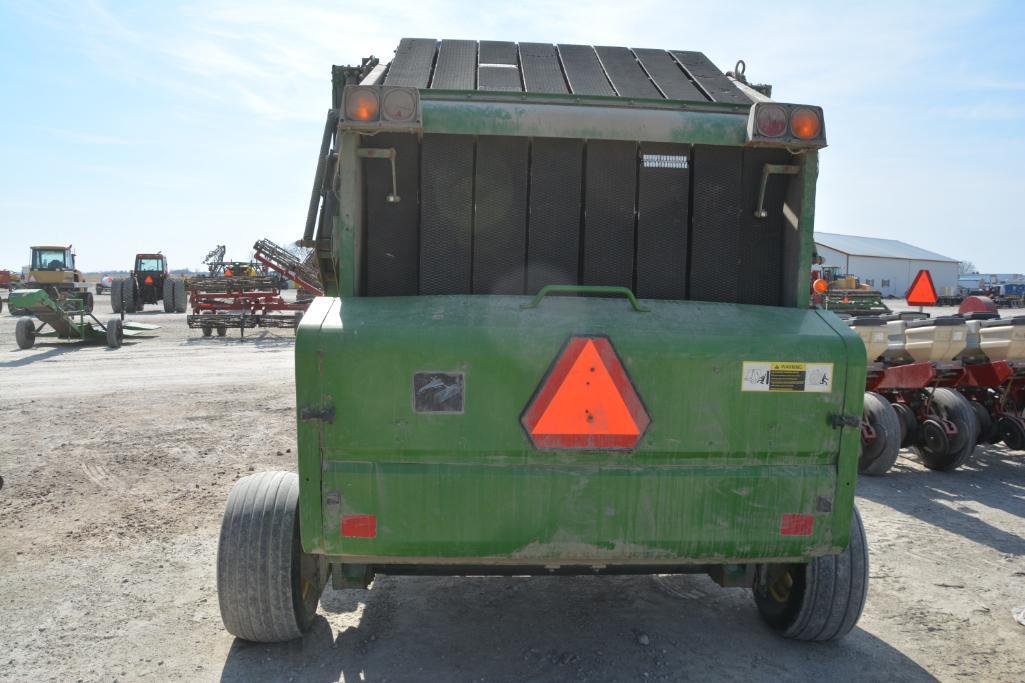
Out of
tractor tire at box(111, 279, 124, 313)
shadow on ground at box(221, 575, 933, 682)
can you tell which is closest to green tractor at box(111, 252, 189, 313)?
tractor tire at box(111, 279, 124, 313)

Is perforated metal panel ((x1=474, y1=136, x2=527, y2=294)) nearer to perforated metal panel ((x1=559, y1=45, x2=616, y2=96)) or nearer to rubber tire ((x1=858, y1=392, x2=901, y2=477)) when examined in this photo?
perforated metal panel ((x1=559, y1=45, x2=616, y2=96))

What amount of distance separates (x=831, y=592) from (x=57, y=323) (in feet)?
60.5

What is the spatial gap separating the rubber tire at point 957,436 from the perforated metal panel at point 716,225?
543 cm

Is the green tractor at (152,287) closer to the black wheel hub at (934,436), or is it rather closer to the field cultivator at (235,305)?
the field cultivator at (235,305)

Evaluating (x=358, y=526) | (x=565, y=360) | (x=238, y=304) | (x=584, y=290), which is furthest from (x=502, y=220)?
(x=238, y=304)

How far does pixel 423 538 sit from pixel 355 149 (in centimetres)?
Result: 166

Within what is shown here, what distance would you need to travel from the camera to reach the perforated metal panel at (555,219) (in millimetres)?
3334

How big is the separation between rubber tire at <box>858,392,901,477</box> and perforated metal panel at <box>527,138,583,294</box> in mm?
5127

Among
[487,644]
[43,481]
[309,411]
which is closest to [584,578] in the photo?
[487,644]

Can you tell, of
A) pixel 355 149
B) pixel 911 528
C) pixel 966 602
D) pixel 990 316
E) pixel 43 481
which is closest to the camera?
pixel 355 149

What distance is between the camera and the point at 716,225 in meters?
3.42

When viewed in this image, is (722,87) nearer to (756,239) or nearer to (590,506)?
(756,239)

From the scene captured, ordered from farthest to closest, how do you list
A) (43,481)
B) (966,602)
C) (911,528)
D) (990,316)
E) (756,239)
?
1. (990,316)
2. (43,481)
3. (911,528)
4. (966,602)
5. (756,239)

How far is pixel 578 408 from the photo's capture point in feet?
9.32
